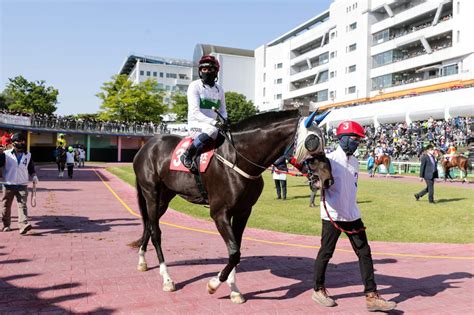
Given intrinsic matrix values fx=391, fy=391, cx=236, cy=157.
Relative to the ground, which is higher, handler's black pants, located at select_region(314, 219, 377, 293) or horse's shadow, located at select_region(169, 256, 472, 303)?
handler's black pants, located at select_region(314, 219, 377, 293)

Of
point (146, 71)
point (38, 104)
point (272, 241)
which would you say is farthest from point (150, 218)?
point (146, 71)

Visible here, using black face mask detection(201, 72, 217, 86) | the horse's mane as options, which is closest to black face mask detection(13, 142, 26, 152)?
black face mask detection(201, 72, 217, 86)

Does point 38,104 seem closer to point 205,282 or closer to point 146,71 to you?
point 146,71

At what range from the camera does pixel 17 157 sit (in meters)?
8.63

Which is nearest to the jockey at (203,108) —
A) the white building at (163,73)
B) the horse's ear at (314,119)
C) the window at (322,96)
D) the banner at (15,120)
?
the horse's ear at (314,119)

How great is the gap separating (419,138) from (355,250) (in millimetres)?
32622

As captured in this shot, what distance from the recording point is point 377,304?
4.29 m

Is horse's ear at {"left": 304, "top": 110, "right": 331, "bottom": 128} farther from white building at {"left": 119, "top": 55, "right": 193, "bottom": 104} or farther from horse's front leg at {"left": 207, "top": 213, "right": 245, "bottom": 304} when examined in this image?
white building at {"left": 119, "top": 55, "right": 193, "bottom": 104}

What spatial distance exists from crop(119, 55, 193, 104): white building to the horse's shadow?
4004 inches

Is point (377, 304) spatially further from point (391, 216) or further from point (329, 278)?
point (391, 216)

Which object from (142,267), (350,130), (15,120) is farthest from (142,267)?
(15,120)

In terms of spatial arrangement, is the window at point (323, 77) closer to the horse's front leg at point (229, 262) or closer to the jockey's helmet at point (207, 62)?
the jockey's helmet at point (207, 62)

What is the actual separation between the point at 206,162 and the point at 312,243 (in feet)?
13.5

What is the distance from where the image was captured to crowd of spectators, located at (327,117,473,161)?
30.5 meters
